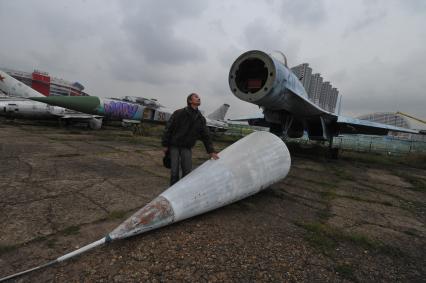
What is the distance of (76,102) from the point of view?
1130 cm

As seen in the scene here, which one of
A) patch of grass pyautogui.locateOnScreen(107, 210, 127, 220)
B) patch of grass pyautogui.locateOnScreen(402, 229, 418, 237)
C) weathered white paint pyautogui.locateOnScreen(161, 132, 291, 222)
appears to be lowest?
patch of grass pyautogui.locateOnScreen(402, 229, 418, 237)

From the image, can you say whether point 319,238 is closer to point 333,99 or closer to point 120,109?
point 120,109

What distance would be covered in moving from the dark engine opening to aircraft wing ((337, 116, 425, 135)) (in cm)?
575

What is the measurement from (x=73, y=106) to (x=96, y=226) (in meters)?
11.0

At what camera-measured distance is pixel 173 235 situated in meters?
2.20

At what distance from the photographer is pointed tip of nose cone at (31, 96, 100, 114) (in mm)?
10875

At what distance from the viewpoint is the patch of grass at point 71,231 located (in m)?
2.13

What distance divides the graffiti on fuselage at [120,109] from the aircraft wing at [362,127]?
11220 millimetres

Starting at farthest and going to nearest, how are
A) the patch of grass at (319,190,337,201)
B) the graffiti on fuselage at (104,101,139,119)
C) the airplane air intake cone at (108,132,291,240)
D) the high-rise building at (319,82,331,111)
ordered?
the high-rise building at (319,82,331,111) → the graffiti on fuselage at (104,101,139,119) → the patch of grass at (319,190,337,201) → the airplane air intake cone at (108,132,291,240)

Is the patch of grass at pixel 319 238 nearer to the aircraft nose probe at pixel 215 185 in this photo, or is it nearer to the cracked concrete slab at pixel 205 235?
the cracked concrete slab at pixel 205 235

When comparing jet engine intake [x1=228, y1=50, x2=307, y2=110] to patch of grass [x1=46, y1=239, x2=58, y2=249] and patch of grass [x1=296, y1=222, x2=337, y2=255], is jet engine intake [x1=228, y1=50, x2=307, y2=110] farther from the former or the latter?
patch of grass [x1=46, y1=239, x2=58, y2=249]

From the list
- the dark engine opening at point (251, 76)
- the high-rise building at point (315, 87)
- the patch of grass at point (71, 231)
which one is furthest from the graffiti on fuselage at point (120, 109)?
the patch of grass at point (71, 231)

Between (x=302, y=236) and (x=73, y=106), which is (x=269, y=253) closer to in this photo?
(x=302, y=236)

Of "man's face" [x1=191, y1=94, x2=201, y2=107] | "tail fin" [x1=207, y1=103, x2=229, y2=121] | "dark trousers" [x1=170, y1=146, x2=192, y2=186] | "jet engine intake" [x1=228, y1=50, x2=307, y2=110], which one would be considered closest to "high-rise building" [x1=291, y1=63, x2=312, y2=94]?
"jet engine intake" [x1=228, y1=50, x2=307, y2=110]
